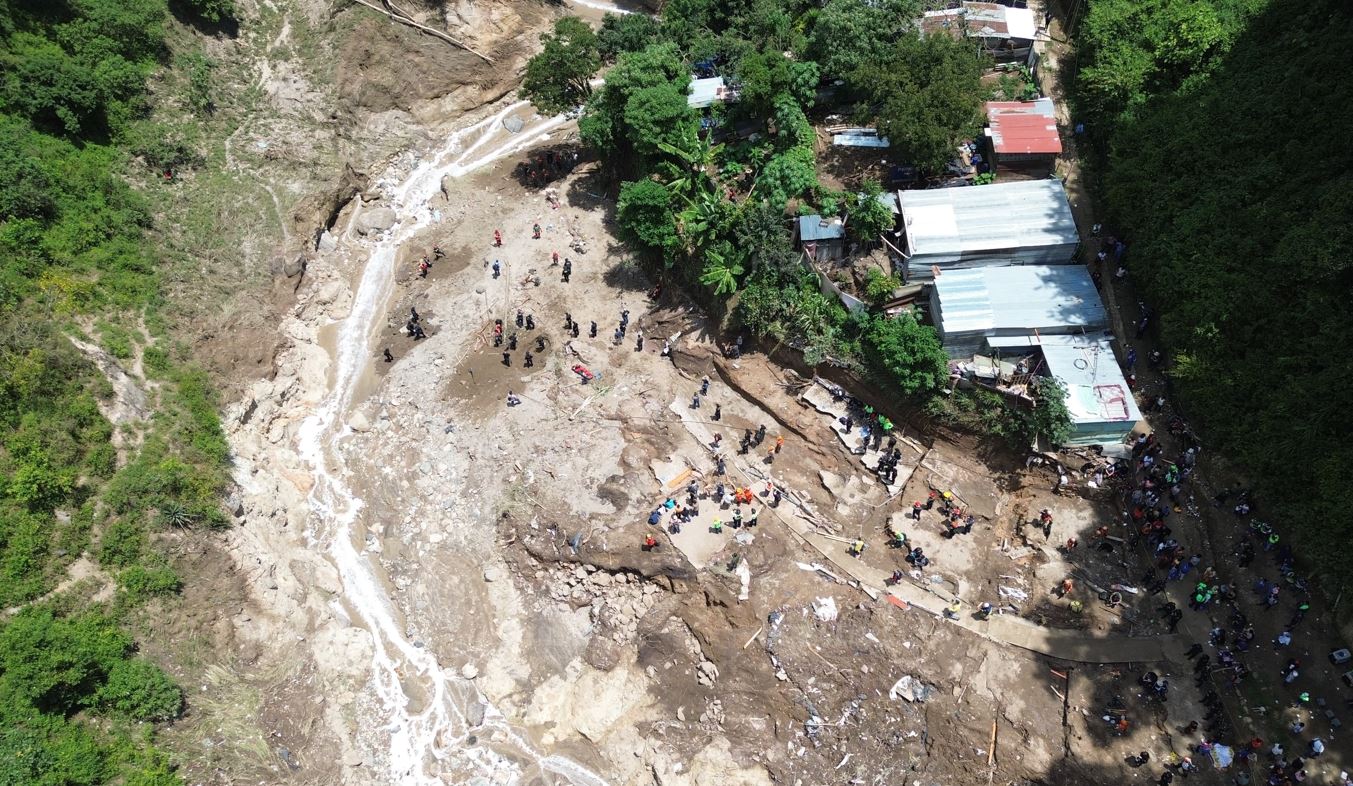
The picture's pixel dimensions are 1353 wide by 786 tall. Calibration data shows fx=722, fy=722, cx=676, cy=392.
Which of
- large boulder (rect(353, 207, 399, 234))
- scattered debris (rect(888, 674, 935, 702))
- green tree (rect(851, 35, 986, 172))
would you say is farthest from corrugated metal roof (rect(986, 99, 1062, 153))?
large boulder (rect(353, 207, 399, 234))

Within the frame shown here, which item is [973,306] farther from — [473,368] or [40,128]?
[40,128]

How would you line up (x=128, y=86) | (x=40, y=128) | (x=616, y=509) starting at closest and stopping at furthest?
(x=616, y=509)
(x=40, y=128)
(x=128, y=86)

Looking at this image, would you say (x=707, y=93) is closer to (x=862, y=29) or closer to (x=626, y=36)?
(x=862, y=29)

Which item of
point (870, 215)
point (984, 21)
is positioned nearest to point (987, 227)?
point (870, 215)

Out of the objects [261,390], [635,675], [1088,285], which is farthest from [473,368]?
[1088,285]

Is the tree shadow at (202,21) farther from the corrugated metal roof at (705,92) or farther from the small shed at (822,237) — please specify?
the small shed at (822,237)
